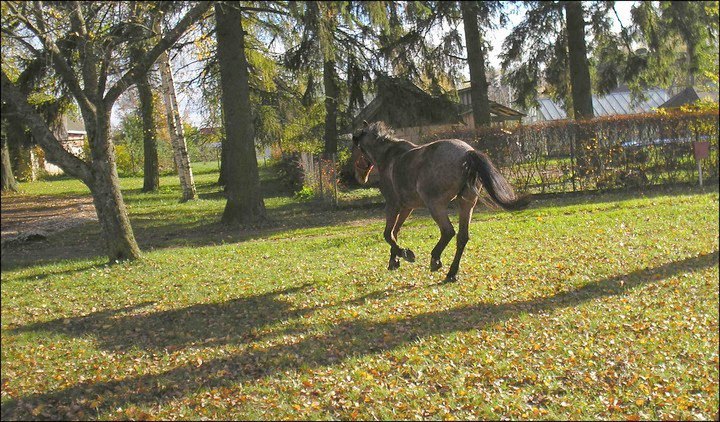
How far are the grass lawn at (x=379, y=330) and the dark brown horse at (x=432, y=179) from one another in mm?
748

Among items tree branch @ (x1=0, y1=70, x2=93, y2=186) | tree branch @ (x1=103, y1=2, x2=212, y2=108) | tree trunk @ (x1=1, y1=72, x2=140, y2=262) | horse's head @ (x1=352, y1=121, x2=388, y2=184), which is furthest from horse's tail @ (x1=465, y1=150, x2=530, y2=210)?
tree trunk @ (x1=1, y1=72, x2=140, y2=262)

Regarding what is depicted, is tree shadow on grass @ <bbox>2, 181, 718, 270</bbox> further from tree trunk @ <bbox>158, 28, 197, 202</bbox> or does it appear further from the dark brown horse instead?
the dark brown horse

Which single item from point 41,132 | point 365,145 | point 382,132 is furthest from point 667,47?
point 41,132

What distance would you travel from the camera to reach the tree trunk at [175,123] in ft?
74.3

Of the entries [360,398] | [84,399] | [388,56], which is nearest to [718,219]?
[360,398]

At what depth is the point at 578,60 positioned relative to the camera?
67.1 ft

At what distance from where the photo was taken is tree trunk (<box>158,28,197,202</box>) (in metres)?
22.6

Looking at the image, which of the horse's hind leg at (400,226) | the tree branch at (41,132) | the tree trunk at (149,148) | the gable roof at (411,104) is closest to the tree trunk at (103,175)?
the tree branch at (41,132)

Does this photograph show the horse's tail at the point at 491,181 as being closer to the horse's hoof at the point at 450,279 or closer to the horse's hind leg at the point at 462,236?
the horse's hind leg at the point at 462,236

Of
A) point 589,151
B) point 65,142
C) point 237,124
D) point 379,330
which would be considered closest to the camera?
point 379,330

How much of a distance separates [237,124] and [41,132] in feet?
27.2

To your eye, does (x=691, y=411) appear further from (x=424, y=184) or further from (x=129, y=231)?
(x=129, y=231)

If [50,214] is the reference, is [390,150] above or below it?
above

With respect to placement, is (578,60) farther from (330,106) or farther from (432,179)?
(432,179)
